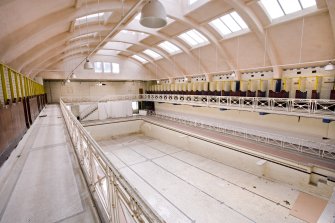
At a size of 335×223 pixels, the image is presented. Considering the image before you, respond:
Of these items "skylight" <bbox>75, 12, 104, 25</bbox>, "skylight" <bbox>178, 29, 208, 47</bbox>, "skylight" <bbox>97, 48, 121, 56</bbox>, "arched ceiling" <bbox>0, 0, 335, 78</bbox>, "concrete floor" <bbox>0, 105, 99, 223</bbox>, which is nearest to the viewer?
"concrete floor" <bbox>0, 105, 99, 223</bbox>

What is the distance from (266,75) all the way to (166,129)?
1009cm

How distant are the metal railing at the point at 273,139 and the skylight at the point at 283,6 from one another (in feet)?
23.0

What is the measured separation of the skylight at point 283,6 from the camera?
27.4 ft

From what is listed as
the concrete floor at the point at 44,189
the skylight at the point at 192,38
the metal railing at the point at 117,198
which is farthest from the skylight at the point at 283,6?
the concrete floor at the point at 44,189

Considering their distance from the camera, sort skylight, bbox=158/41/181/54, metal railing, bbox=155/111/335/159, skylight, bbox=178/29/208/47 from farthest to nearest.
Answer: skylight, bbox=158/41/181/54, skylight, bbox=178/29/208/47, metal railing, bbox=155/111/335/159

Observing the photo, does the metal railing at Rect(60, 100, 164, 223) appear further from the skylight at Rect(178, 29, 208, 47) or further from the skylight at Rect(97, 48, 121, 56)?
the skylight at Rect(97, 48, 121, 56)

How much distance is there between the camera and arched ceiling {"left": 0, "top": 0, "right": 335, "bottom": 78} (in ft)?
18.6

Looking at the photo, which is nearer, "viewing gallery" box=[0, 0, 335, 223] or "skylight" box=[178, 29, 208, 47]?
"viewing gallery" box=[0, 0, 335, 223]

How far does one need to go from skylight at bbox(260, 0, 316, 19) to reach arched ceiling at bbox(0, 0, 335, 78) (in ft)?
0.87

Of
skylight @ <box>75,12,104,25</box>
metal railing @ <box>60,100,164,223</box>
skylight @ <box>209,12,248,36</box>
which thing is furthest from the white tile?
skylight @ <box>209,12,248,36</box>

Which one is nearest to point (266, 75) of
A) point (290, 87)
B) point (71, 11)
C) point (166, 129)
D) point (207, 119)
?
point (290, 87)

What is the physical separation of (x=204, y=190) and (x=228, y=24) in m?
11.0

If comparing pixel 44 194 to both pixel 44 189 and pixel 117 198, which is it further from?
pixel 117 198

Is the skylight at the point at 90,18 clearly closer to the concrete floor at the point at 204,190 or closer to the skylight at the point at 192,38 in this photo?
the skylight at the point at 192,38
